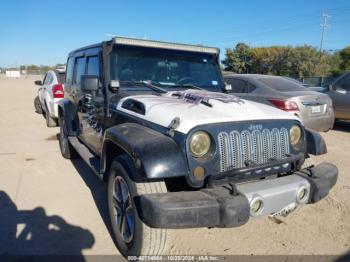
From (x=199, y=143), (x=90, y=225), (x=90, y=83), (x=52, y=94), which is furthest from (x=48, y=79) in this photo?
(x=199, y=143)

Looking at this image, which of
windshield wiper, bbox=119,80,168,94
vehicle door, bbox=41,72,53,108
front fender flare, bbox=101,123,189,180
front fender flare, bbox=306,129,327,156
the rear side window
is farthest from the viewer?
the rear side window

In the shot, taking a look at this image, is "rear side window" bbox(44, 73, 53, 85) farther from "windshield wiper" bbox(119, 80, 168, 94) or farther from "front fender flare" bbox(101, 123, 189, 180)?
"front fender flare" bbox(101, 123, 189, 180)

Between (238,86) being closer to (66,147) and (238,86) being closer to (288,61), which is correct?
(66,147)

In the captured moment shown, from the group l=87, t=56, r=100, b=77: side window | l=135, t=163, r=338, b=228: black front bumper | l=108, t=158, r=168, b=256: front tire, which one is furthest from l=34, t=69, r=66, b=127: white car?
l=135, t=163, r=338, b=228: black front bumper

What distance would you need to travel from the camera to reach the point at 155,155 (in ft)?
8.75

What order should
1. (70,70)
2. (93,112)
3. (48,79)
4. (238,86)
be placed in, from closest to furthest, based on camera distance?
1. (93,112)
2. (70,70)
3. (238,86)
4. (48,79)

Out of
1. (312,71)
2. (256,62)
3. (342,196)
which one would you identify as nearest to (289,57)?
(312,71)

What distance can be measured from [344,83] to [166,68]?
22.9 feet

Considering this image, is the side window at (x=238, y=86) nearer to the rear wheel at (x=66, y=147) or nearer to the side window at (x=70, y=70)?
the side window at (x=70, y=70)

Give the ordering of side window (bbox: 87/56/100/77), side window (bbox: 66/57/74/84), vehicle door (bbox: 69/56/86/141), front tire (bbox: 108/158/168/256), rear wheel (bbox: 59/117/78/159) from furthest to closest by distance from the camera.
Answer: rear wheel (bbox: 59/117/78/159) → side window (bbox: 66/57/74/84) → vehicle door (bbox: 69/56/86/141) → side window (bbox: 87/56/100/77) → front tire (bbox: 108/158/168/256)

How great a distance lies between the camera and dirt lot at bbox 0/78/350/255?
3373 mm

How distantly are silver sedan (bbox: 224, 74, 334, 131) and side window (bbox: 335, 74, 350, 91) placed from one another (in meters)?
2.07

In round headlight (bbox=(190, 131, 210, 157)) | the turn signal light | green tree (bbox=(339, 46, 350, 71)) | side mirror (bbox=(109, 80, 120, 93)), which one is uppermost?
green tree (bbox=(339, 46, 350, 71))

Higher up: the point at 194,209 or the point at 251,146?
the point at 251,146
